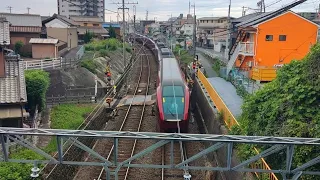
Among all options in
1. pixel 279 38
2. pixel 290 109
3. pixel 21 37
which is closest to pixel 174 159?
pixel 290 109

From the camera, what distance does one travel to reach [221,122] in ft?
51.0

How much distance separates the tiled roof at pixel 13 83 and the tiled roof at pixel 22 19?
1820cm

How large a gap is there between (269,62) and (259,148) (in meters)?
14.8

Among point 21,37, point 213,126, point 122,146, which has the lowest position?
point 122,146

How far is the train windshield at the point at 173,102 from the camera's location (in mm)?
15320

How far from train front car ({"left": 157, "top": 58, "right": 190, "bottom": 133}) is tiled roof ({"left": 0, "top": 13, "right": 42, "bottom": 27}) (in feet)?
73.2

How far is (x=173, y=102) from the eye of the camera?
1564cm

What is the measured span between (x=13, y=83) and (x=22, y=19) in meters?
21.5

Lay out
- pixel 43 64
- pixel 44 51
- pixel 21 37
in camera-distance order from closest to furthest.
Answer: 1. pixel 43 64
2. pixel 44 51
3. pixel 21 37

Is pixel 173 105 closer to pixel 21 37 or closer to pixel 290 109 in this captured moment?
pixel 290 109

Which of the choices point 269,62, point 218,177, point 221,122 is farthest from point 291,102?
point 269,62

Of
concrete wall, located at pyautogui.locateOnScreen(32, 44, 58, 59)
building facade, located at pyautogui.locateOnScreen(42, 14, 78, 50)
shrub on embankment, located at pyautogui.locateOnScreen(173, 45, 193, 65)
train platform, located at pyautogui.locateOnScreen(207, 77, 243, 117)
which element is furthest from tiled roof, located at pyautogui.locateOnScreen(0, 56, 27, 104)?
shrub on embankment, located at pyautogui.locateOnScreen(173, 45, 193, 65)

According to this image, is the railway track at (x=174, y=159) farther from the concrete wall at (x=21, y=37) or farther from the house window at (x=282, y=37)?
the concrete wall at (x=21, y=37)

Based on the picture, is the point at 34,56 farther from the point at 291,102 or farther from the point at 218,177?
the point at 291,102
